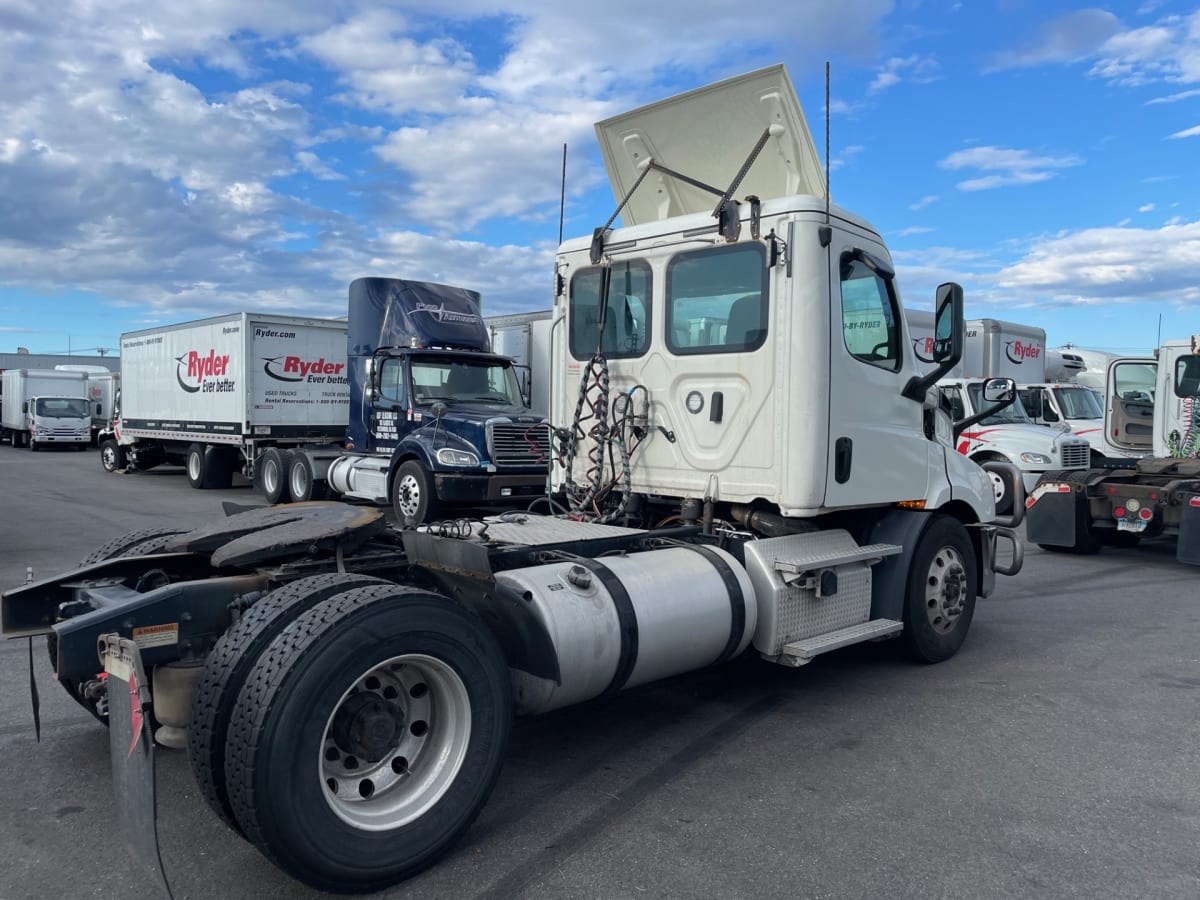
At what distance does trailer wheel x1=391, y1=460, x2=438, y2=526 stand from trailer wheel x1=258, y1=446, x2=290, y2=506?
4.16m

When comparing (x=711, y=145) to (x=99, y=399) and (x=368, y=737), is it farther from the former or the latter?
(x=99, y=399)

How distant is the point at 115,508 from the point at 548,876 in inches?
562

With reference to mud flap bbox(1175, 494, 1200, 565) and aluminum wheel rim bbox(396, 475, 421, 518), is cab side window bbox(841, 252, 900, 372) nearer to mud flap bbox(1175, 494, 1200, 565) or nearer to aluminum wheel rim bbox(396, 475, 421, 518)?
mud flap bbox(1175, 494, 1200, 565)

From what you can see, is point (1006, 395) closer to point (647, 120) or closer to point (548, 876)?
point (647, 120)

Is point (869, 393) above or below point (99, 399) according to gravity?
below

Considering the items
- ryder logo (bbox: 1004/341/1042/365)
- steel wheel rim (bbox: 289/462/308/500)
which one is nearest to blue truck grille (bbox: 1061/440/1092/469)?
ryder logo (bbox: 1004/341/1042/365)

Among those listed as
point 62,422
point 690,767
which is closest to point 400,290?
point 690,767

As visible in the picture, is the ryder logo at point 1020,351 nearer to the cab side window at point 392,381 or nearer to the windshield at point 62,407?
the cab side window at point 392,381

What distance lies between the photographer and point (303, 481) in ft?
50.2

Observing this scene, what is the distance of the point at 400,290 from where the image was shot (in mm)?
13852

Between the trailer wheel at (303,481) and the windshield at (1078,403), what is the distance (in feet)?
42.5

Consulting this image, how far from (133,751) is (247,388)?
50.5 ft

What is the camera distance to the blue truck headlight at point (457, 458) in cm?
1166

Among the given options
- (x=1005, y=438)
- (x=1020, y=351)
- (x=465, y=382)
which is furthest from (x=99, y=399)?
(x=1005, y=438)
